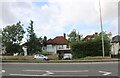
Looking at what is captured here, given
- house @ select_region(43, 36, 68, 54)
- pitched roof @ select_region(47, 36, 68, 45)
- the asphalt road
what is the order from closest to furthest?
the asphalt road < house @ select_region(43, 36, 68, 54) < pitched roof @ select_region(47, 36, 68, 45)

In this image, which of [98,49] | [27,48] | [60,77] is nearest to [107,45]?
[98,49]

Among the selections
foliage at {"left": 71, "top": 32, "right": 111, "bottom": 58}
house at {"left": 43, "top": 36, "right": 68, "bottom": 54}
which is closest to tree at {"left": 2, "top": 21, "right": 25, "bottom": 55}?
house at {"left": 43, "top": 36, "right": 68, "bottom": 54}

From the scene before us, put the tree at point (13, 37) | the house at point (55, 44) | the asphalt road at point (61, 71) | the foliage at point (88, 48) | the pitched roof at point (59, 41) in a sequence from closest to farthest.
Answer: the asphalt road at point (61, 71) < the foliage at point (88, 48) < the tree at point (13, 37) < the house at point (55, 44) < the pitched roof at point (59, 41)

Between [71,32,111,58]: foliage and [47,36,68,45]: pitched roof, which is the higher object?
[47,36,68,45]: pitched roof

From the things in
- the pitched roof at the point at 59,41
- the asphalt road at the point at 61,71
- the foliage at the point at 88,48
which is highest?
the pitched roof at the point at 59,41

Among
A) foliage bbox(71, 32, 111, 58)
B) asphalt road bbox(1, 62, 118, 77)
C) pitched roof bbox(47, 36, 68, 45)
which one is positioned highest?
pitched roof bbox(47, 36, 68, 45)

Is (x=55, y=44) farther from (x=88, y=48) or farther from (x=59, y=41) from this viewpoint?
(x=88, y=48)

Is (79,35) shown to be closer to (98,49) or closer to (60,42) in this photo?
(60,42)

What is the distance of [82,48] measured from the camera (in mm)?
48594

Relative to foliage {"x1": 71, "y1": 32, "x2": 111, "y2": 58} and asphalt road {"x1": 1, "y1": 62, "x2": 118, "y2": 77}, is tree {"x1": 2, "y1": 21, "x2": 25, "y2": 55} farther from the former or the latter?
asphalt road {"x1": 1, "y1": 62, "x2": 118, "y2": 77}

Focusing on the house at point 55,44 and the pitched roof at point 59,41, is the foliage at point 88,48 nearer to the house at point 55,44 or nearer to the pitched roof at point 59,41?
the house at point 55,44

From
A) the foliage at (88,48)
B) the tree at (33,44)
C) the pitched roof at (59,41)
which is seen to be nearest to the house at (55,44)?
the pitched roof at (59,41)

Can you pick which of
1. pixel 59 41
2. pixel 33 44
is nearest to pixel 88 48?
pixel 33 44

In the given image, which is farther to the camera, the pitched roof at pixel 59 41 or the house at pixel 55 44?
the pitched roof at pixel 59 41
